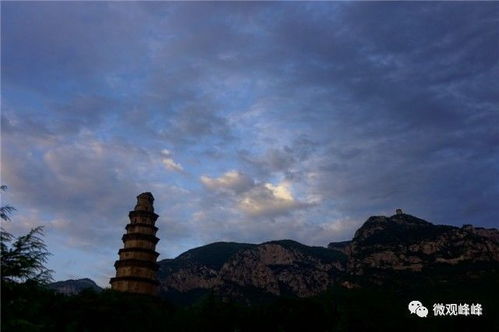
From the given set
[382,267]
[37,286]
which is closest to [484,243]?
[382,267]

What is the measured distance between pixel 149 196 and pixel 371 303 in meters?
28.6

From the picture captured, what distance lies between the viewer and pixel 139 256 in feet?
170

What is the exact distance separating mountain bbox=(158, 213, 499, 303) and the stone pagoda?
38.9 m

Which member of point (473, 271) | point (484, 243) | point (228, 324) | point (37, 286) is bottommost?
point (228, 324)

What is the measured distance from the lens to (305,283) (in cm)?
12706

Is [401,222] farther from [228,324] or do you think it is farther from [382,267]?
[228,324]

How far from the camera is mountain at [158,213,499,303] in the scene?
10288 centimetres

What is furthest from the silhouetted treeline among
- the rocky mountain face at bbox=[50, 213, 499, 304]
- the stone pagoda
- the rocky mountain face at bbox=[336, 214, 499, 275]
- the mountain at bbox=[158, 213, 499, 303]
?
the rocky mountain face at bbox=[336, 214, 499, 275]

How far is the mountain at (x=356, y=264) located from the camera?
338ft

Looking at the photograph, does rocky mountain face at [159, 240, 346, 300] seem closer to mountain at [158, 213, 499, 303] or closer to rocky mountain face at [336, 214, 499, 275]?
mountain at [158, 213, 499, 303]

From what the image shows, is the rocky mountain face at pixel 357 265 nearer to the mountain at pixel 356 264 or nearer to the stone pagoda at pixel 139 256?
the mountain at pixel 356 264

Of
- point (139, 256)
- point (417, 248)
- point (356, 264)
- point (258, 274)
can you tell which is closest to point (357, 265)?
point (356, 264)

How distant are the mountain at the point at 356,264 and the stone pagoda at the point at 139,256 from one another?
38.9 metres

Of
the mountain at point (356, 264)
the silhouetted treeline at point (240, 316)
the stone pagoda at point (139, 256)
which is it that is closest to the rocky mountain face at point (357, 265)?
the mountain at point (356, 264)
